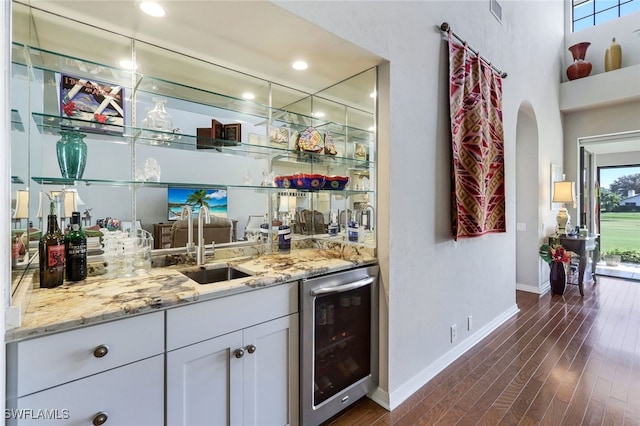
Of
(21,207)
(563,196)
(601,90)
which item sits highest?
(601,90)

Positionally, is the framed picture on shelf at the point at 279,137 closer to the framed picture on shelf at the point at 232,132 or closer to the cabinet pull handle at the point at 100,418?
the framed picture on shelf at the point at 232,132

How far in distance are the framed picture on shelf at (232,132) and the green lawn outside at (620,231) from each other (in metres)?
7.16

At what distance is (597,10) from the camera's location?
5.21m

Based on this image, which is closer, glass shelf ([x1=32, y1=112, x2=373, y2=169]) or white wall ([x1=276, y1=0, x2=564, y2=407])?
glass shelf ([x1=32, y1=112, x2=373, y2=169])

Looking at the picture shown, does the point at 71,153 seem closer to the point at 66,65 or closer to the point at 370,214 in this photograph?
the point at 66,65

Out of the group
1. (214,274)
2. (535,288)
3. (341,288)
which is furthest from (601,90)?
(214,274)

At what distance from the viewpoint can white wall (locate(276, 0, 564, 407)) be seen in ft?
6.67

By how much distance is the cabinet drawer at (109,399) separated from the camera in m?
1.00

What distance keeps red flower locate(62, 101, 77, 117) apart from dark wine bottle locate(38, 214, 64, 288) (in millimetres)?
558

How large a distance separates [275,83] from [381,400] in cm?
254

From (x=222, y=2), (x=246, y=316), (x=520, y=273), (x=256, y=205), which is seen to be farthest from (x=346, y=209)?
(x=520, y=273)

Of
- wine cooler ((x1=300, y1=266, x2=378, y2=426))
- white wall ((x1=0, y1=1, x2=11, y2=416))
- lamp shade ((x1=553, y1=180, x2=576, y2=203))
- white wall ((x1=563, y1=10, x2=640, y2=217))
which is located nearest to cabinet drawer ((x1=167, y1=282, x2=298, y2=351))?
wine cooler ((x1=300, y1=266, x2=378, y2=426))

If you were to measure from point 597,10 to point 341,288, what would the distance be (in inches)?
277

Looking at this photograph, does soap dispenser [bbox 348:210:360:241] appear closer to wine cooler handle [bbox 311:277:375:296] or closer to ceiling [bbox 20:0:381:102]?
wine cooler handle [bbox 311:277:375:296]
